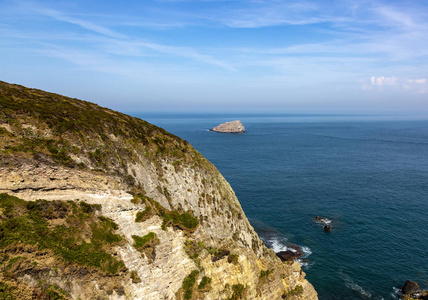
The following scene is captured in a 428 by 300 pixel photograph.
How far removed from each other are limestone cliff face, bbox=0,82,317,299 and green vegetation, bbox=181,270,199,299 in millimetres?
93

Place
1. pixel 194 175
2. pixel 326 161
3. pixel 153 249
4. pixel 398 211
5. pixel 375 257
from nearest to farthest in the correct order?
pixel 153 249
pixel 194 175
pixel 375 257
pixel 398 211
pixel 326 161

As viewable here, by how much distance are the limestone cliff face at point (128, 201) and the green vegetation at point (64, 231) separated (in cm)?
30

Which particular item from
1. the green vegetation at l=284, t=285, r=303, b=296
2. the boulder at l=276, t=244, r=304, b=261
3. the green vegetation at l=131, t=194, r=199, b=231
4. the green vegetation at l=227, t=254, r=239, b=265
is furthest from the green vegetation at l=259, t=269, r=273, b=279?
the boulder at l=276, t=244, r=304, b=261

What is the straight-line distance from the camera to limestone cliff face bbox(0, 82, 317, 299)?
20.8 metres

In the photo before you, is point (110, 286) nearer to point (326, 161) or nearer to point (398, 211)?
point (398, 211)

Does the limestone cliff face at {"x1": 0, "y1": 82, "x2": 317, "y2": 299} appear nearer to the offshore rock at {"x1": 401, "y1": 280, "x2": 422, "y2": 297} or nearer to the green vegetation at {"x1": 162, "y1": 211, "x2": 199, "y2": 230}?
the green vegetation at {"x1": 162, "y1": 211, "x2": 199, "y2": 230}

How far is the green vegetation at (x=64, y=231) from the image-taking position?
1920cm

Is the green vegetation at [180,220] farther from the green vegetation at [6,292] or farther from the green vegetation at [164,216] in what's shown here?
the green vegetation at [6,292]

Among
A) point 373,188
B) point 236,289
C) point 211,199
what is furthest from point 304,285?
point 373,188

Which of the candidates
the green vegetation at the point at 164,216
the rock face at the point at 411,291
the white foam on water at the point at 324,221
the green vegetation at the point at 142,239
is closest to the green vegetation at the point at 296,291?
the green vegetation at the point at 164,216

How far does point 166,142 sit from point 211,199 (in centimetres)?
1184

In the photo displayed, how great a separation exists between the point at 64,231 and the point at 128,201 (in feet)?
19.9

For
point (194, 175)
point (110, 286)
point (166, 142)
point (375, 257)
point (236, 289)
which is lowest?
point (375, 257)

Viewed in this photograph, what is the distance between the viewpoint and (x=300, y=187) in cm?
9644
